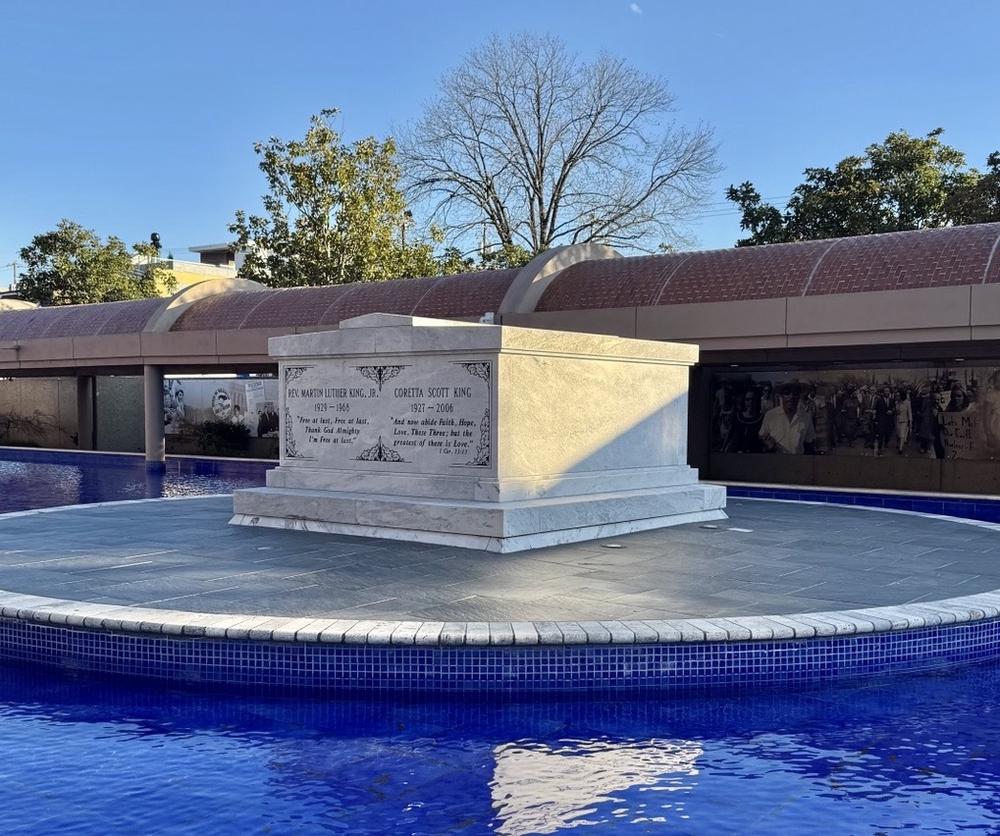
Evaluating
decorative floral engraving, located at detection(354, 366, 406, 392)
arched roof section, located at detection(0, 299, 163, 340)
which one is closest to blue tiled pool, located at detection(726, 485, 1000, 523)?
decorative floral engraving, located at detection(354, 366, 406, 392)

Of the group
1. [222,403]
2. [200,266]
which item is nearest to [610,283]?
[222,403]

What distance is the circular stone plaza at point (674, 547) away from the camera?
21.0ft

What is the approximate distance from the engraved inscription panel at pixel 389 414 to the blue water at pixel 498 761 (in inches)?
190

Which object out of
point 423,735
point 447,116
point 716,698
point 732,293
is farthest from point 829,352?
point 447,116

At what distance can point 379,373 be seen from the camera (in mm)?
11344

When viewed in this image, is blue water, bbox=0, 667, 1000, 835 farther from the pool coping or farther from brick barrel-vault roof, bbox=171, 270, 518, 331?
brick barrel-vault roof, bbox=171, 270, 518, 331

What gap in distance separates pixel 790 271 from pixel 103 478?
14.7 metres

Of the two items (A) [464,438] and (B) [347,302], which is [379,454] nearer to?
(A) [464,438]

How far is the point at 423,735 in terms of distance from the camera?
5570mm

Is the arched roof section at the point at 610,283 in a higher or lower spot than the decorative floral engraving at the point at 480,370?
higher

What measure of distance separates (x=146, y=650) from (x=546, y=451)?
5449 mm

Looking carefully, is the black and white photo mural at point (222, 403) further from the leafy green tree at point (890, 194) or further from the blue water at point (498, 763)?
the blue water at point (498, 763)

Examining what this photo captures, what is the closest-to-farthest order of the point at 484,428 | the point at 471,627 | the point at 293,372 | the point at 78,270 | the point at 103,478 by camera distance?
the point at 471,627
the point at 484,428
the point at 293,372
the point at 103,478
the point at 78,270

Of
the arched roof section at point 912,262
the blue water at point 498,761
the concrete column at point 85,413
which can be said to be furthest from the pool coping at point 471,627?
the concrete column at point 85,413
